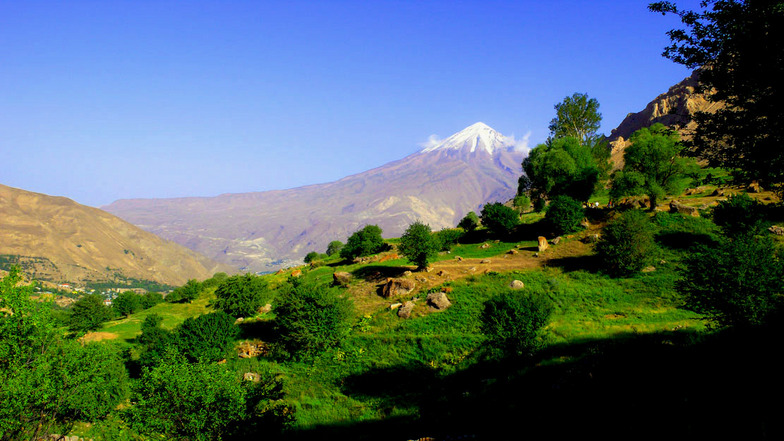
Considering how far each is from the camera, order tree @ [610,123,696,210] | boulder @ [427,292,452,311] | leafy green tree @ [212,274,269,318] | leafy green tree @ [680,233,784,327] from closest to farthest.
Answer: leafy green tree @ [680,233,784,327] → boulder @ [427,292,452,311] → leafy green tree @ [212,274,269,318] → tree @ [610,123,696,210]

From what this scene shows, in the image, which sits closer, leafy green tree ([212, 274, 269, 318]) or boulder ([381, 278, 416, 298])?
boulder ([381, 278, 416, 298])

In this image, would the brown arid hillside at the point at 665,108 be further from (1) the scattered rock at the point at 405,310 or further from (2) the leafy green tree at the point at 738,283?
(2) the leafy green tree at the point at 738,283

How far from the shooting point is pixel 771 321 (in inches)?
585

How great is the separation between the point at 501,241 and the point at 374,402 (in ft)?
111

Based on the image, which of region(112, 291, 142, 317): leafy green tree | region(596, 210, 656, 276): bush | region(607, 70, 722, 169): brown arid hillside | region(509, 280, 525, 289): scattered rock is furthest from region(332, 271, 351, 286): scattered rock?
region(607, 70, 722, 169): brown arid hillside

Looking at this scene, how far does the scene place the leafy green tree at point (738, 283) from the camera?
17119 mm

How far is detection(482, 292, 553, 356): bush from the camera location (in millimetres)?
22266

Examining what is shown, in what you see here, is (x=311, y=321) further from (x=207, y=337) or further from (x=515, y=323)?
(x=515, y=323)

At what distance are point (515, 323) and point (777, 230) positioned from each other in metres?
31.6

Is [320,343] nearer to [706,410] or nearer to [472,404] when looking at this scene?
[472,404]

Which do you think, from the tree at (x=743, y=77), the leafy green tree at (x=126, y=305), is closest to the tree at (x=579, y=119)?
the tree at (x=743, y=77)

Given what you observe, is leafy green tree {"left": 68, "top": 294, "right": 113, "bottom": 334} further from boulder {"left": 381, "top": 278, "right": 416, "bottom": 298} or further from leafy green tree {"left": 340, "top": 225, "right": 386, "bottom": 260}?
boulder {"left": 381, "top": 278, "right": 416, "bottom": 298}

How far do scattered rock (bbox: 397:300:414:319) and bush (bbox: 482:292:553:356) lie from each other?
34.9 ft

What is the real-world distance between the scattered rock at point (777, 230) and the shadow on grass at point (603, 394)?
79.2 ft
